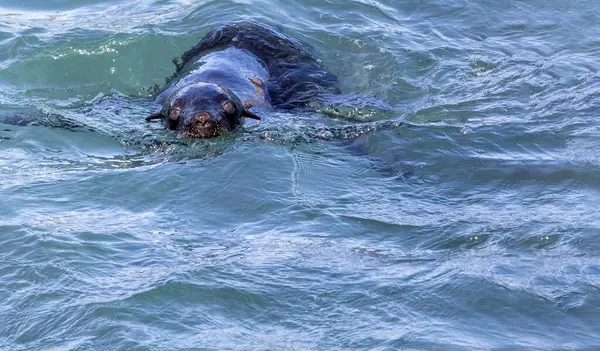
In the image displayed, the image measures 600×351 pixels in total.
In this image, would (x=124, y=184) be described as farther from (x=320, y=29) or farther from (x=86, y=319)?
(x=320, y=29)

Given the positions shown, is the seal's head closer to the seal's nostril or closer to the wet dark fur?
the seal's nostril

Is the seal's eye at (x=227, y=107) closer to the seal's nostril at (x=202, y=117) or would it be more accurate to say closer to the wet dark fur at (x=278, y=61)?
the seal's nostril at (x=202, y=117)

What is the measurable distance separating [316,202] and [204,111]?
1.81 m

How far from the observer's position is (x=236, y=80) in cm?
999

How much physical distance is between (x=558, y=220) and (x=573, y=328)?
1.56m

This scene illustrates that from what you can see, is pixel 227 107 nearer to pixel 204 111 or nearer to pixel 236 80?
pixel 204 111

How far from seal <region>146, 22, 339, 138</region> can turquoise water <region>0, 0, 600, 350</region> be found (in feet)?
0.76

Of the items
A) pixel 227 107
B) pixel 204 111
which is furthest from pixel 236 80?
pixel 204 111

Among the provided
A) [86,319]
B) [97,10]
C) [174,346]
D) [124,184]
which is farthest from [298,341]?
[97,10]

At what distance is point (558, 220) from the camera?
7.20 metres

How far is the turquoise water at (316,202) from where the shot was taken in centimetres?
594

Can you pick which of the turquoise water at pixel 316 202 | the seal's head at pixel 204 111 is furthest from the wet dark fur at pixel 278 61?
the seal's head at pixel 204 111

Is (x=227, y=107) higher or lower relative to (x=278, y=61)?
lower

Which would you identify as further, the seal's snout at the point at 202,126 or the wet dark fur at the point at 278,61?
the wet dark fur at the point at 278,61
